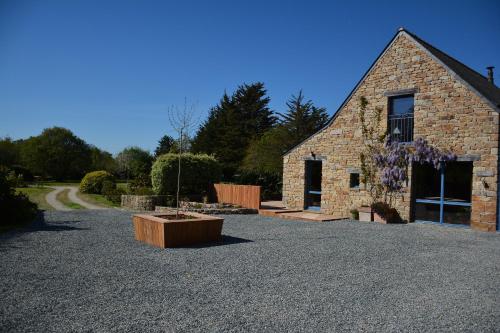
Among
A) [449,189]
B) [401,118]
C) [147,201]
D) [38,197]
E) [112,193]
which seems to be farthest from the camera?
[38,197]

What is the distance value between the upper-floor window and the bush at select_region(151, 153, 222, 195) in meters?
8.16

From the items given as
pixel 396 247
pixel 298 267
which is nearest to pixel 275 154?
pixel 396 247

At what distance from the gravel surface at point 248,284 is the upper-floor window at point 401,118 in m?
4.70

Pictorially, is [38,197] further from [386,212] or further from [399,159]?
[399,159]

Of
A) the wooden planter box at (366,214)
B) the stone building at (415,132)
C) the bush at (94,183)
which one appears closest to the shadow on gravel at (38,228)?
the stone building at (415,132)

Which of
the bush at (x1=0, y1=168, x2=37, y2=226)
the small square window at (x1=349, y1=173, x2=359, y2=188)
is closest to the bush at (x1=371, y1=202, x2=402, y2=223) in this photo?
the small square window at (x1=349, y1=173, x2=359, y2=188)

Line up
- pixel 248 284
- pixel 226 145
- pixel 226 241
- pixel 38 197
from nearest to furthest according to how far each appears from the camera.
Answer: pixel 248 284 → pixel 226 241 → pixel 38 197 → pixel 226 145

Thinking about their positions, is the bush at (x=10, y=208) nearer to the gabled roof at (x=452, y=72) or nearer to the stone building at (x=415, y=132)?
the stone building at (x=415, y=132)

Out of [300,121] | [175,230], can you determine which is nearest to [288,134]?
[300,121]

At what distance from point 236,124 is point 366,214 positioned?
22185 millimetres

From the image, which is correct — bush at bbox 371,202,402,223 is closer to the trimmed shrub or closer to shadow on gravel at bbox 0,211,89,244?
shadow on gravel at bbox 0,211,89,244

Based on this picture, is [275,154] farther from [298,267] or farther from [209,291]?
[209,291]

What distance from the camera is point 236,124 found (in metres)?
33.8

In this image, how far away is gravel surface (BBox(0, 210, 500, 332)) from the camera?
389 cm
